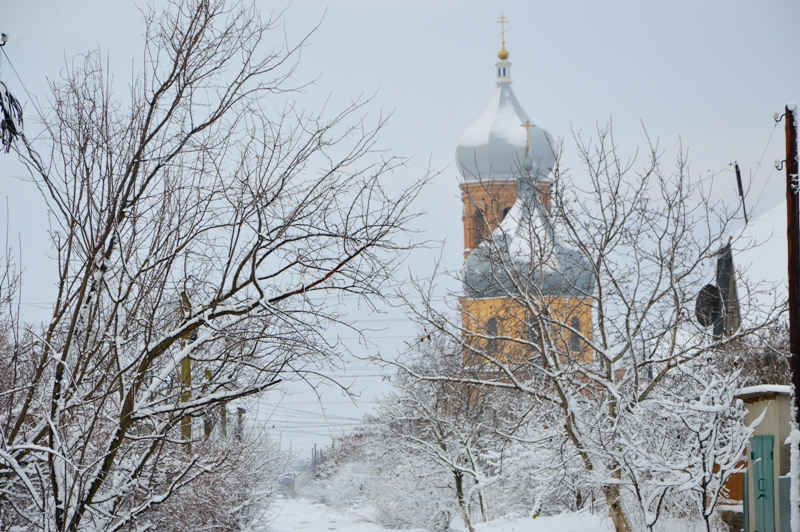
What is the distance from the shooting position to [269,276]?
854 cm

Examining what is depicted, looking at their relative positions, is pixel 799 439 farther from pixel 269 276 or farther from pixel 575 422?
pixel 269 276

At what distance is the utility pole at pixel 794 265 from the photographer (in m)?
12.8

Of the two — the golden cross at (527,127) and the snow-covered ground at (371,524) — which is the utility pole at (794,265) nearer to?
the snow-covered ground at (371,524)

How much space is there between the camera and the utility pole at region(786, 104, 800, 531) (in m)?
12.8

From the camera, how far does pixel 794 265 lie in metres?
13.3

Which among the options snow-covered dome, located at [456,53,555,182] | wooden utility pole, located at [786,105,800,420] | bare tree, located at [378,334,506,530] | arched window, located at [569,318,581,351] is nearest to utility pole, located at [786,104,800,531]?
wooden utility pole, located at [786,105,800,420]

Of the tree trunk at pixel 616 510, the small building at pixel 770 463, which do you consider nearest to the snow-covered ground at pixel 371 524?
the tree trunk at pixel 616 510

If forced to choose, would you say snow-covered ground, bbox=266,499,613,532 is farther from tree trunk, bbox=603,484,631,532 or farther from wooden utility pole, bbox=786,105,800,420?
wooden utility pole, bbox=786,105,800,420

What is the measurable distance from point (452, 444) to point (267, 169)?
27.0 meters

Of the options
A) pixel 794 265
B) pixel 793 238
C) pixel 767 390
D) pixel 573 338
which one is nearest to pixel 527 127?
pixel 573 338

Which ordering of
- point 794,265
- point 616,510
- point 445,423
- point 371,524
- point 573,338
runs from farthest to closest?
point 371,524
point 573,338
point 445,423
point 616,510
point 794,265

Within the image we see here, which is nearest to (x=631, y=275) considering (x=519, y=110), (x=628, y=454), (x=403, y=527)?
(x=628, y=454)

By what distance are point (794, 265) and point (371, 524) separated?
42.5 m

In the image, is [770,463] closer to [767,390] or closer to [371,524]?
[767,390]
